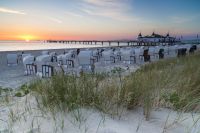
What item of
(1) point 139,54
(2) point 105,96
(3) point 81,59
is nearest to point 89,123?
(2) point 105,96

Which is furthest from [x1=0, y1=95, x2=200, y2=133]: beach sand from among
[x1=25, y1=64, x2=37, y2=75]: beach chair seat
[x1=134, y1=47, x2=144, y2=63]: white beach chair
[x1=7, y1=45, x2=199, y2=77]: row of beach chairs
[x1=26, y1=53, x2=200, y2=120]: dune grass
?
[x1=134, y1=47, x2=144, y2=63]: white beach chair

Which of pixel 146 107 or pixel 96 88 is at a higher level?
pixel 96 88

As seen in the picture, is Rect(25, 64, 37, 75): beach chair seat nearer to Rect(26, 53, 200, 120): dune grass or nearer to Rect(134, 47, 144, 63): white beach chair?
Rect(134, 47, 144, 63): white beach chair

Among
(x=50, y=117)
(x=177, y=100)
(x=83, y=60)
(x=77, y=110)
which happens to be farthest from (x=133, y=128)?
(x=83, y=60)

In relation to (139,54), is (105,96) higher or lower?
higher

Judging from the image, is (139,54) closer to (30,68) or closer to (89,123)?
(30,68)

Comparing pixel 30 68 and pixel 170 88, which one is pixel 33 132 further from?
pixel 30 68

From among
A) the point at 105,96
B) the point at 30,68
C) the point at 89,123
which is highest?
the point at 105,96

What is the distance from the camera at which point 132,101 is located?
3189 mm

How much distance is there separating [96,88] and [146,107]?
2.23 ft

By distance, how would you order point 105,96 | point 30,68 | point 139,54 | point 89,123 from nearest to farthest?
point 89,123 → point 105,96 → point 30,68 → point 139,54

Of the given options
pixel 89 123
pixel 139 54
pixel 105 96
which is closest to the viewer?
pixel 89 123

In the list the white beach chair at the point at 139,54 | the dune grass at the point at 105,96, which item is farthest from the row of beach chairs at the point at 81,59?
the dune grass at the point at 105,96

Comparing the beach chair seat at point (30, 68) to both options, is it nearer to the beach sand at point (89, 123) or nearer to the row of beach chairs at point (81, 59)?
the row of beach chairs at point (81, 59)
